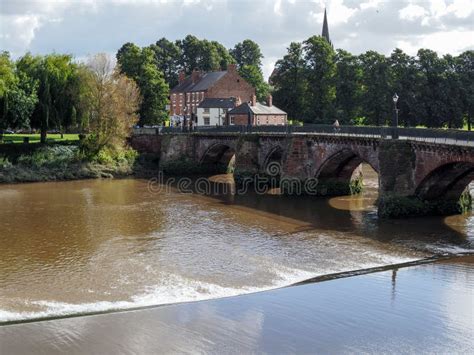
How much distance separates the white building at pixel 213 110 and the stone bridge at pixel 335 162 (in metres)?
19.2

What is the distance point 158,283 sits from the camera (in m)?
21.5

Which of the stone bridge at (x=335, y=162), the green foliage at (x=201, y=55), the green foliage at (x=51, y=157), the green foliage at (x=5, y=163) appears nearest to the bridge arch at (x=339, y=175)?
the stone bridge at (x=335, y=162)

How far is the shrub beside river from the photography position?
169ft

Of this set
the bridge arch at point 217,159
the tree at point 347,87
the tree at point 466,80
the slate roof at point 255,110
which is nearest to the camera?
the bridge arch at point 217,159

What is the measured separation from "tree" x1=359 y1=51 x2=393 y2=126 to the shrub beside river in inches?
1274

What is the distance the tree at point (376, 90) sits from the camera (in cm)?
7300

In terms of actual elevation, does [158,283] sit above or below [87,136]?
below

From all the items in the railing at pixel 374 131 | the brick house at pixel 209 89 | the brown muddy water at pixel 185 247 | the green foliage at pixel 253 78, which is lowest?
the brown muddy water at pixel 185 247

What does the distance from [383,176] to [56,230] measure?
17950 mm

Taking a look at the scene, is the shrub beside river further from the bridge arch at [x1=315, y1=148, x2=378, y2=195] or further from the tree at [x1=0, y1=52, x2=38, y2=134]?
the bridge arch at [x1=315, y1=148, x2=378, y2=195]

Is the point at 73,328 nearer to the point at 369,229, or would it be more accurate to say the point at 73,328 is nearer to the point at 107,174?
the point at 369,229

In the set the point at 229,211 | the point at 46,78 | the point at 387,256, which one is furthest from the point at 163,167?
the point at 387,256

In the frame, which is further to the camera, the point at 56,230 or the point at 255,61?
the point at 255,61

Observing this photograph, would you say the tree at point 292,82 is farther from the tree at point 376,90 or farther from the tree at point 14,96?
the tree at point 14,96
